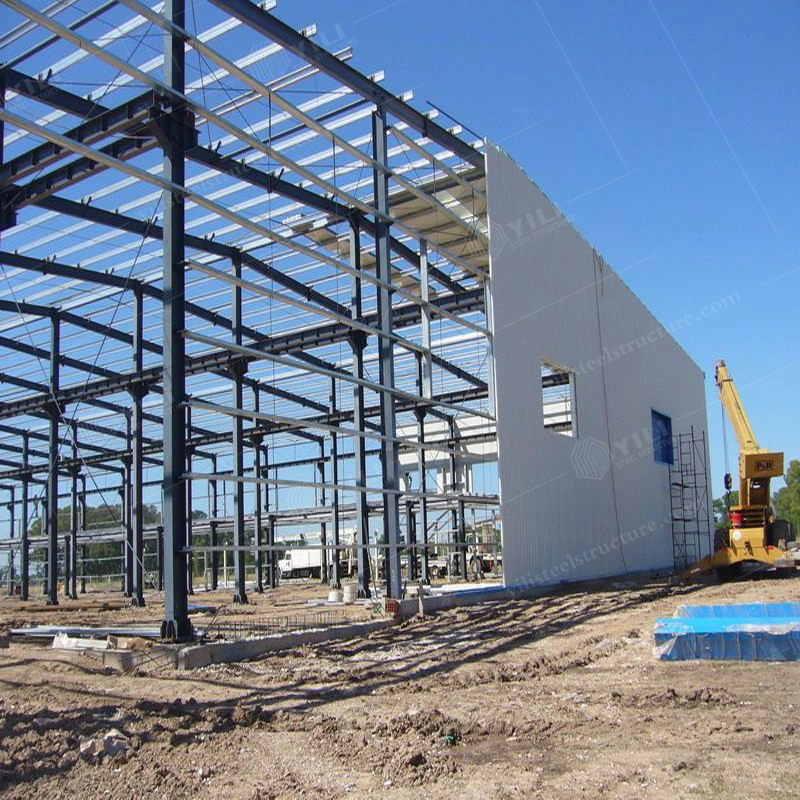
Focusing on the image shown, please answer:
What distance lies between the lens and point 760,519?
23.5 metres

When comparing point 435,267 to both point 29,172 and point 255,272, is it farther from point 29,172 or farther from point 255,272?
point 29,172

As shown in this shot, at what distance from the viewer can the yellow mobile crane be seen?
2300 centimetres

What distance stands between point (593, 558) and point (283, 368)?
11620mm

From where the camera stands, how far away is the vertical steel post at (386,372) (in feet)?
55.7

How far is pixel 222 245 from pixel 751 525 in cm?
1642

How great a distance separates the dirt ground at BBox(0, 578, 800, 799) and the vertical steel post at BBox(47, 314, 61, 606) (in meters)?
12.6

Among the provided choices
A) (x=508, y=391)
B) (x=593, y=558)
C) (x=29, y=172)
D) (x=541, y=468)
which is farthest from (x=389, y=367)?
(x=593, y=558)

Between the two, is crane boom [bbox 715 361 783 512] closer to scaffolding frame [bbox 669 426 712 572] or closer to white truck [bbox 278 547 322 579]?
scaffolding frame [bbox 669 426 712 572]

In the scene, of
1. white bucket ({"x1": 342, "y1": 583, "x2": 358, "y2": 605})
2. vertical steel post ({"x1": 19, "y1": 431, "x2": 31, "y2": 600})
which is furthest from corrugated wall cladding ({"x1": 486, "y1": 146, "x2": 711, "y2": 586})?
vertical steel post ({"x1": 19, "y1": 431, "x2": 31, "y2": 600})

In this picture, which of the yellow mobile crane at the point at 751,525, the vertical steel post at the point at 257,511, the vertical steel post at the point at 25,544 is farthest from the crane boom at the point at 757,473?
the vertical steel post at the point at 25,544

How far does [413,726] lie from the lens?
652 cm

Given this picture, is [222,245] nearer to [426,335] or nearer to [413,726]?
[426,335]

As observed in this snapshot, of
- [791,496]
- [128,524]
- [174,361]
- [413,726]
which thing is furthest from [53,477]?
[791,496]

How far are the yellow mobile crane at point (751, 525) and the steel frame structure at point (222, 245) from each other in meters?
7.46
